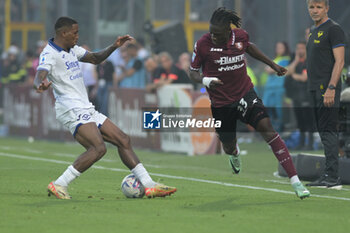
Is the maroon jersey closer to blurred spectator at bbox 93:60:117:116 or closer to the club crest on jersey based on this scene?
the club crest on jersey

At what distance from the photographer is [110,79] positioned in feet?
70.6

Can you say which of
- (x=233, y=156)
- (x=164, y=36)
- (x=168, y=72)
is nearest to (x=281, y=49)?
(x=168, y=72)

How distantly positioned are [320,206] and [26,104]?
1548cm

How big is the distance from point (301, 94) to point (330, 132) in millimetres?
7130

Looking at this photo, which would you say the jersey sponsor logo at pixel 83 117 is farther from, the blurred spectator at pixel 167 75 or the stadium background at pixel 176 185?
the blurred spectator at pixel 167 75

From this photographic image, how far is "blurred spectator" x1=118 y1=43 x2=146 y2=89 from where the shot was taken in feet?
70.5

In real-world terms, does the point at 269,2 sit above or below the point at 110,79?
above

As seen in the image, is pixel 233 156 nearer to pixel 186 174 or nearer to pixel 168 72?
pixel 186 174

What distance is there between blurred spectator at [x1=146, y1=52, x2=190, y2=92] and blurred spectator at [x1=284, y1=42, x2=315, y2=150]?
2262 millimetres

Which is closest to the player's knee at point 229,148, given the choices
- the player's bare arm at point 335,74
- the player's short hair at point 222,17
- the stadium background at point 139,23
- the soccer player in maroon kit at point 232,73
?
the soccer player in maroon kit at point 232,73

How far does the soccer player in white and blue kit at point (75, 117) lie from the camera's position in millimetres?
9695

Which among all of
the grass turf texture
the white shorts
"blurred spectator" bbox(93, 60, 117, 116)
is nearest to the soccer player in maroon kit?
the grass turf texture

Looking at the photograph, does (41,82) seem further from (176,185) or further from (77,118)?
(176,185)

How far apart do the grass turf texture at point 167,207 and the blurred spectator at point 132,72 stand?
7.90 metres
